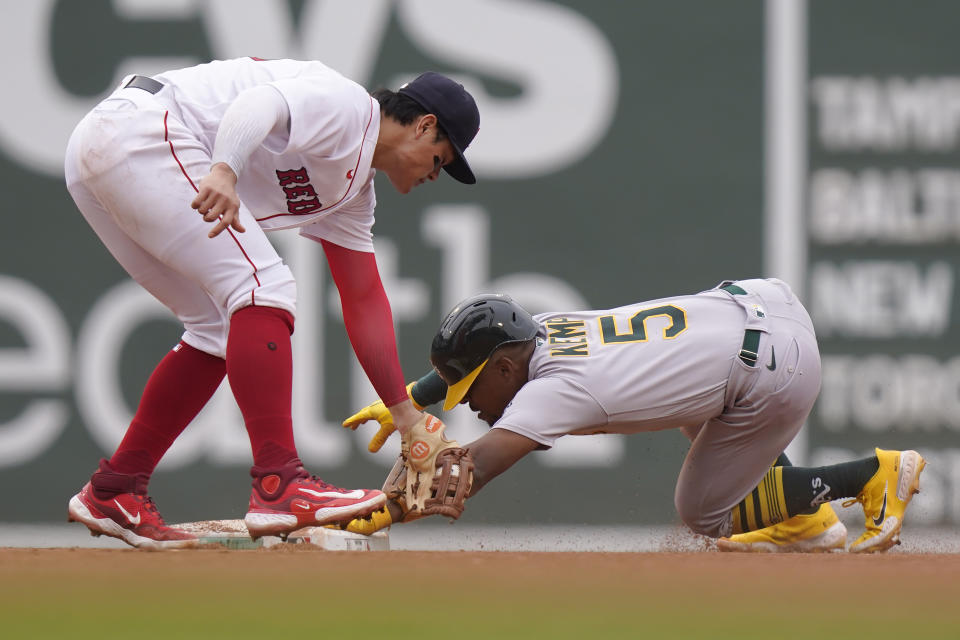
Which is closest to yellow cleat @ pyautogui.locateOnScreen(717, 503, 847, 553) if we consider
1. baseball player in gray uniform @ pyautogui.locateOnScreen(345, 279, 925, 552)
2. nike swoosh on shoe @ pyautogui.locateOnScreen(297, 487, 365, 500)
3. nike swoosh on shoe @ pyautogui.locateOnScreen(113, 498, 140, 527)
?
baseball player in gray uniform @ pyautogui.locateOnScreen(345, 279, 925, 552)

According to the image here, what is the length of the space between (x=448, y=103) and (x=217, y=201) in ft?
2.72

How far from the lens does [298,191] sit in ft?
11.1

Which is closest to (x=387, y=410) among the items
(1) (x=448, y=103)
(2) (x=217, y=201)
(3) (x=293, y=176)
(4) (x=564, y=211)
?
(3) (x=293, y=176)

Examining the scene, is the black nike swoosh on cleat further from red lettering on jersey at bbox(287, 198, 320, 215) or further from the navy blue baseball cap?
red lettering on jersey at bbox(287, 198, 320, 215)

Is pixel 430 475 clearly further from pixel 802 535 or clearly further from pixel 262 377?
pixel 802 535

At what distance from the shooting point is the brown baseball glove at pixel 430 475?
3.26 m

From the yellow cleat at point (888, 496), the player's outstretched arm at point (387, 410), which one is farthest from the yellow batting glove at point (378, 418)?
the yellow cleat at point (888, 496)

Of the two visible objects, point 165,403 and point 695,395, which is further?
point 695,395

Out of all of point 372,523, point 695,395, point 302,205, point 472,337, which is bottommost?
point 372,523

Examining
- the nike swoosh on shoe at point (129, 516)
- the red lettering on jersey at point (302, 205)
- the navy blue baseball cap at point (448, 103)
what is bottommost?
the nike swoosh on shoe at point (129, 516)

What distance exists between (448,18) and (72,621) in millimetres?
4587

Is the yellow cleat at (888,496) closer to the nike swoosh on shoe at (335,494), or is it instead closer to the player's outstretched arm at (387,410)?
the player's outstretched arm at (387,410)

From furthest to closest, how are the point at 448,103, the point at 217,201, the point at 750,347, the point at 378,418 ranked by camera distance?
1. the point at 378,418
2. the point at 750,347
3. the point at 448,103
4. the point at 217,201

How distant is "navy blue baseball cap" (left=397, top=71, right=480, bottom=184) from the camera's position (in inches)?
135
